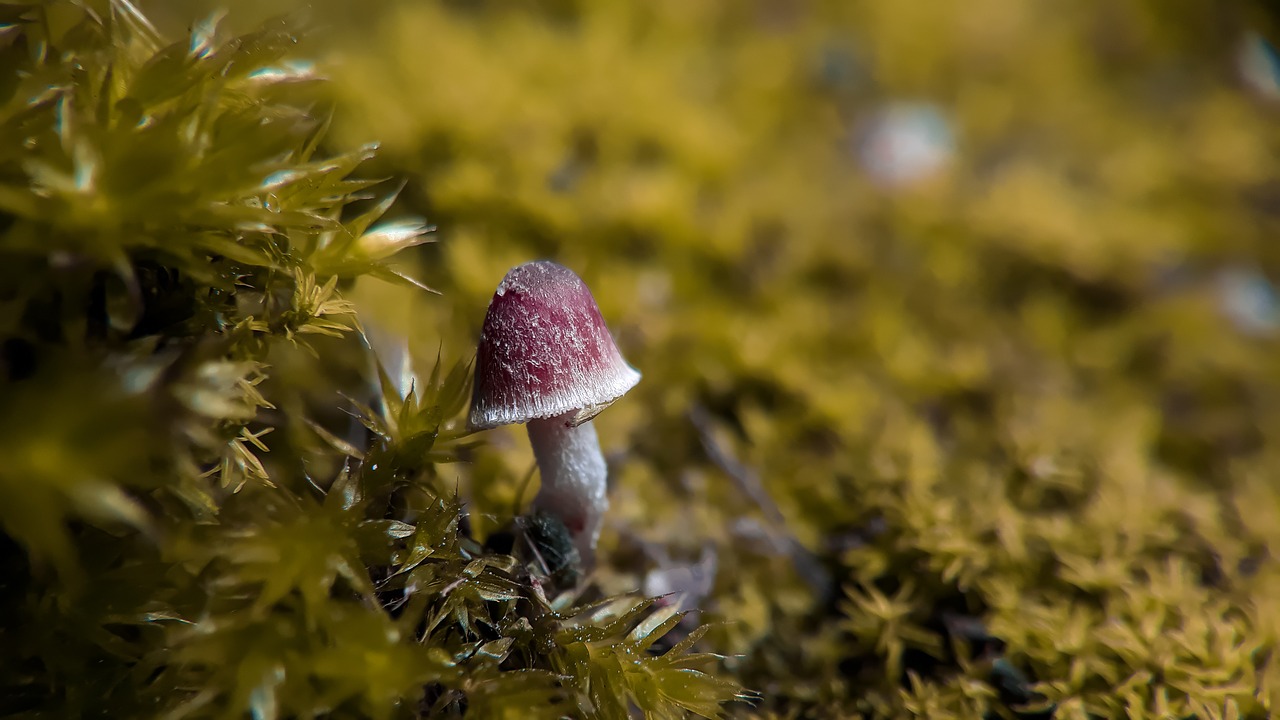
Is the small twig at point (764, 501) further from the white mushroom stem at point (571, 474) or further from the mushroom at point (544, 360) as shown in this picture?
the mushroom at point (544, 360)

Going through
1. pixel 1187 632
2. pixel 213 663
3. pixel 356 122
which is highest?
pixel 356 122

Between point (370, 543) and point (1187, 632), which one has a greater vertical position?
point (370, 543)

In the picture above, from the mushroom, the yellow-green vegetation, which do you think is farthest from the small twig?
the mushroom

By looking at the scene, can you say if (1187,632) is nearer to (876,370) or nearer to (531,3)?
(876,370)

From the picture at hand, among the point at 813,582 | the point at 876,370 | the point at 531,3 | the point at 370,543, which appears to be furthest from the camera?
the point at 531,3

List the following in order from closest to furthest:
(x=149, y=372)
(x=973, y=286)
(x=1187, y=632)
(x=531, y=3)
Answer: (x=149, y=372), (x=1187, y=632), (x=973, y=286), (x=531, y=3)

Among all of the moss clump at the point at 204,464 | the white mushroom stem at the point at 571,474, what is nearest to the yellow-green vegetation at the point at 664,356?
the moss clump at the point at 204,464

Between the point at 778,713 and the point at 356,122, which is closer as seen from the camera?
the point at 778,713

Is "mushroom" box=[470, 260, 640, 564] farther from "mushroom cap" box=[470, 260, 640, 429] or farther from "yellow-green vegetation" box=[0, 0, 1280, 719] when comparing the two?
"yellow-green vegetation" box=[0, 0, 1280, 719]

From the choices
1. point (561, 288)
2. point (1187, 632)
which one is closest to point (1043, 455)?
point (1187, 632)
